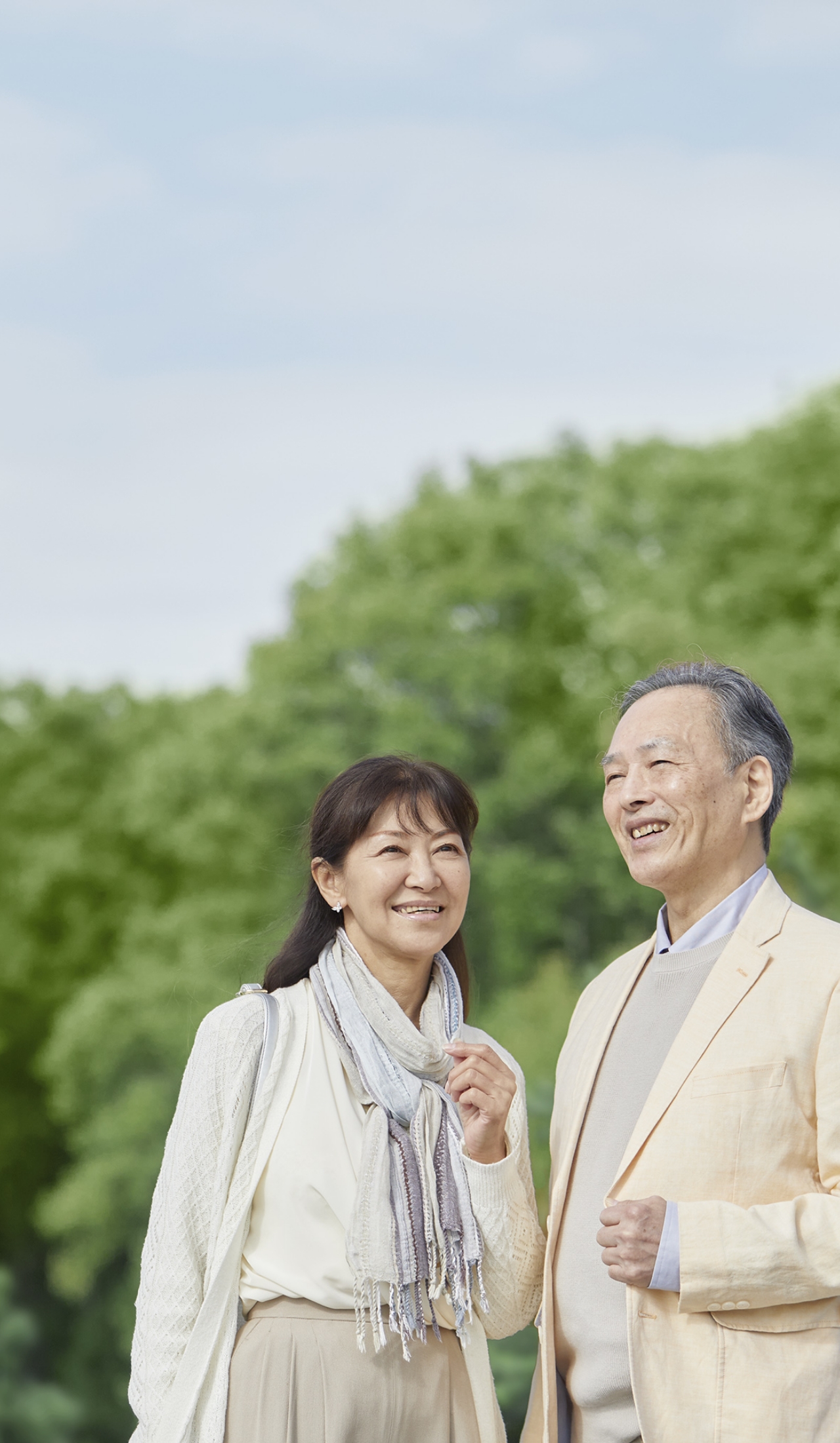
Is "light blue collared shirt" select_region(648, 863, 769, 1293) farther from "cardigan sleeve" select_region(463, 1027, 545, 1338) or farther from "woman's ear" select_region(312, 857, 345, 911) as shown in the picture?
"woman's ear" select_region(312, 857, 345, 911)

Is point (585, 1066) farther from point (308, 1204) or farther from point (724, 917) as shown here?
point (308, 1204)

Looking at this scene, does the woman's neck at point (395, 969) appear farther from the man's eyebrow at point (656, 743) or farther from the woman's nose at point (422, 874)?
the man's eyebrow at point (656, 743)

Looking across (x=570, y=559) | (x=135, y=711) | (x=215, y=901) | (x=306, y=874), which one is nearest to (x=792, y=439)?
(x=570, y=559)

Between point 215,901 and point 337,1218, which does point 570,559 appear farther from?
point 337,1218

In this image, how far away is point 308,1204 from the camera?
12.0 feet

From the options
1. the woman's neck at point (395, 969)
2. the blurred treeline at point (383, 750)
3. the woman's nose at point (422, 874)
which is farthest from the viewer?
the blurred treeline at point (383, 750)

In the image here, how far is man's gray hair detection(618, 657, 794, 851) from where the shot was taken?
371cm

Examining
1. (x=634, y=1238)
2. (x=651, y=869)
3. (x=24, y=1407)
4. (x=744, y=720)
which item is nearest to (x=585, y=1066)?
(x=651, y=869)

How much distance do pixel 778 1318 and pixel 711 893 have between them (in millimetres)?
909

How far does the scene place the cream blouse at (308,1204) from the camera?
11.9ft

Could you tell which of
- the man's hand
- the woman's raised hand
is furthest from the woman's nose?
the man's hand

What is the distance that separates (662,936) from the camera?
12.6 feet

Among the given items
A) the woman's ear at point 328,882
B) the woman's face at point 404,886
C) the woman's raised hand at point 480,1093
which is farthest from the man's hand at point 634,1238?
the woman's ear at point 328,882

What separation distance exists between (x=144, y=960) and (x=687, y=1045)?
20368 mm
